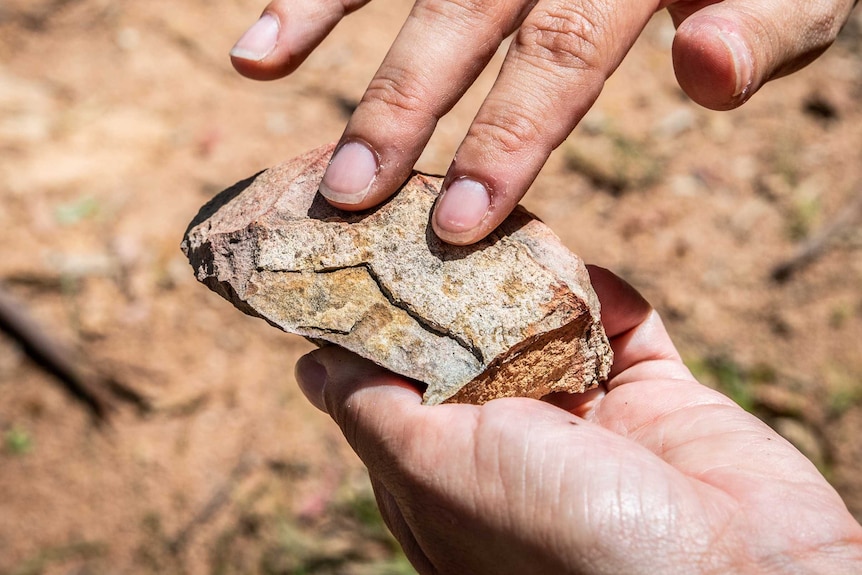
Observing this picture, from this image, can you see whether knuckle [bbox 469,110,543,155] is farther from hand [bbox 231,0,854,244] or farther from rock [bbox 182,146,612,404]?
rock [bbox 182,146,612,404]

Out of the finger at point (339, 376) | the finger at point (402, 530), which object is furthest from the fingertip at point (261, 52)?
the finger at point (402, 530)

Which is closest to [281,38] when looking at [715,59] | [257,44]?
[257,44]

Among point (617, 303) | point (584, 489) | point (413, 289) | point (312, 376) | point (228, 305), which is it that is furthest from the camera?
point (228, 305)

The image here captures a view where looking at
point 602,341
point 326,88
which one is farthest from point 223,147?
point 602,341

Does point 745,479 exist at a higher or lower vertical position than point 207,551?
higher

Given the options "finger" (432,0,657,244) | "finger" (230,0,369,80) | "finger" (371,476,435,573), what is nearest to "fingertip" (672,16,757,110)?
"finger" (432,0,657,244)

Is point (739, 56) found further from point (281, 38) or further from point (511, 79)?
point (281, 38)

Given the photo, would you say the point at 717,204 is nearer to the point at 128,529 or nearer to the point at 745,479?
the point at 745,479
